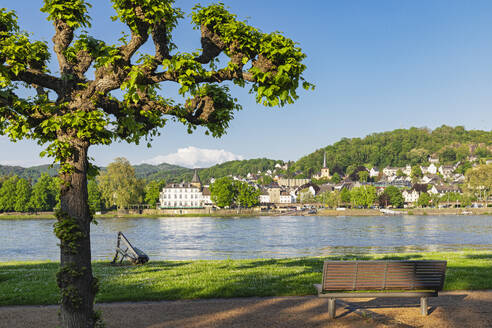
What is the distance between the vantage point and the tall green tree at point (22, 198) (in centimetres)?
10785

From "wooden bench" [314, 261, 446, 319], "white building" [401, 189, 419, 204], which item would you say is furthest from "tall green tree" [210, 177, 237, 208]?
"wooden bench" [314, 261, 446, 319]

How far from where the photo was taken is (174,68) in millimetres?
6754

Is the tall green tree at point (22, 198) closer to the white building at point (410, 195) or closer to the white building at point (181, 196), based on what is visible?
the white building at point (181, 196)

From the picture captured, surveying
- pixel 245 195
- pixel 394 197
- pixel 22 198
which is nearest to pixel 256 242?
pixel 245 195

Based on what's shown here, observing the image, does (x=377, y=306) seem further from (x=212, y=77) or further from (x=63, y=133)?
(x=63, y=133)

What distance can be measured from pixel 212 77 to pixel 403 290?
5.00 metres

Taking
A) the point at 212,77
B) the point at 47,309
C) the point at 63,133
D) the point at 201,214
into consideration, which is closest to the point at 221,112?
the point at 212,77

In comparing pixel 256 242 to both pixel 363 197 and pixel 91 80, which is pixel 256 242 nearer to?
pixel 91 80

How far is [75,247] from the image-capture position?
20.9ft

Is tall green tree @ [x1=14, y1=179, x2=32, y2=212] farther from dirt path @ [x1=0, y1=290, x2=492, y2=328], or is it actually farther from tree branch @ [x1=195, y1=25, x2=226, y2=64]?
tree branch @ [x1=195, y1=25, x2=226, y2=64]

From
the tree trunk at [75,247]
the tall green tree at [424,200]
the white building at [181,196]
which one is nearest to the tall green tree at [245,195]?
the white building at [181,196]

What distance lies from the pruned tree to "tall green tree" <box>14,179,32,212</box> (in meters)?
113

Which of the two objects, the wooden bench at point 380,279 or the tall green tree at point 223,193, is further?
the tall green tree at point 223,193

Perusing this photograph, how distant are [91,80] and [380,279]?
589cm
